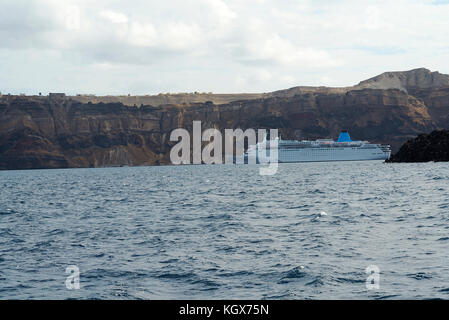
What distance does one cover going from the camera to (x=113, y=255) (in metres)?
20.4

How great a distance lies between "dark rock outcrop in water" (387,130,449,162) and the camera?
11244 centimetres

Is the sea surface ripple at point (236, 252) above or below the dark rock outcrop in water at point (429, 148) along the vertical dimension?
below

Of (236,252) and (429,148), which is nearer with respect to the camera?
(236,252)

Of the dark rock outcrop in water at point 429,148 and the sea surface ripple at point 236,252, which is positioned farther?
the dark rock outcrop in water at point 429,148

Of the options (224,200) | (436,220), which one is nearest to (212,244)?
(436,220)

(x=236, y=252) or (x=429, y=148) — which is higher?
(x=429, y=148)

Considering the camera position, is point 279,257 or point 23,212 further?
point 23,212

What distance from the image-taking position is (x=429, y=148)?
115 m

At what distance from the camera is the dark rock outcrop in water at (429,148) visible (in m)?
112

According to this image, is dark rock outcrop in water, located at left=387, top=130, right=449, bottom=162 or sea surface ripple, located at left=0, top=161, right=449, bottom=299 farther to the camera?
dark rock outcrop in water, located at left=387, top=130, right=449, bottom=162

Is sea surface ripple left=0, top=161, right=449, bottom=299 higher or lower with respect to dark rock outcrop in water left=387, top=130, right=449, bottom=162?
lower
